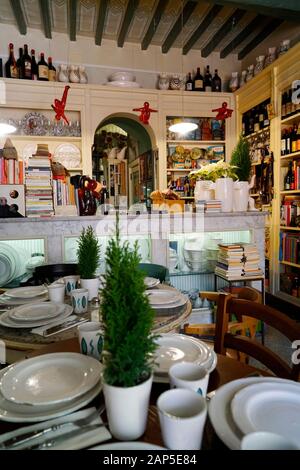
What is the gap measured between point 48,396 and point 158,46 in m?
5.33

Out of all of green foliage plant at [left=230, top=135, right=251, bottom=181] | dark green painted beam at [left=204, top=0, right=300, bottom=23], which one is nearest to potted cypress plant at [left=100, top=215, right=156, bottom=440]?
green foliage plant at [left=230, top=135, right=251, bottom=181]

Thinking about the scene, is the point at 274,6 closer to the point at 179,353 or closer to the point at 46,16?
the point at 46,16

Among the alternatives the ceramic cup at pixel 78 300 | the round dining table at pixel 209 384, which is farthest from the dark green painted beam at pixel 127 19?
the round dining table at pixel 209 384

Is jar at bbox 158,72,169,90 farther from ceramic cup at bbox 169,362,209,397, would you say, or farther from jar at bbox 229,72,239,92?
ceramic cup at bbox 169,362,209,397

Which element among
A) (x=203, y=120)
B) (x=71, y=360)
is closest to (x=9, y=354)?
(x=71, y=360)

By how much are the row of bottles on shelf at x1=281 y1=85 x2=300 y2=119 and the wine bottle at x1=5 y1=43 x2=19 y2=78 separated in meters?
3.45

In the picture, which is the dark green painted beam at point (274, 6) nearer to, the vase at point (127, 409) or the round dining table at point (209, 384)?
the round dining table at point (209, 384)

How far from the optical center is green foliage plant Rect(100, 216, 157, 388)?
1.81 ft

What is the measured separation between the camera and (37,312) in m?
1.27

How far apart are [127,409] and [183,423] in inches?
4.3

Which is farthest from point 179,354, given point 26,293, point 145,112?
point 145,112

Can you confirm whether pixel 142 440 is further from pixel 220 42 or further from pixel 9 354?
pixel 220 42

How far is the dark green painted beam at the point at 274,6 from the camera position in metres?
3.05

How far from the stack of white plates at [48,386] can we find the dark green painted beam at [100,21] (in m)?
4.18
